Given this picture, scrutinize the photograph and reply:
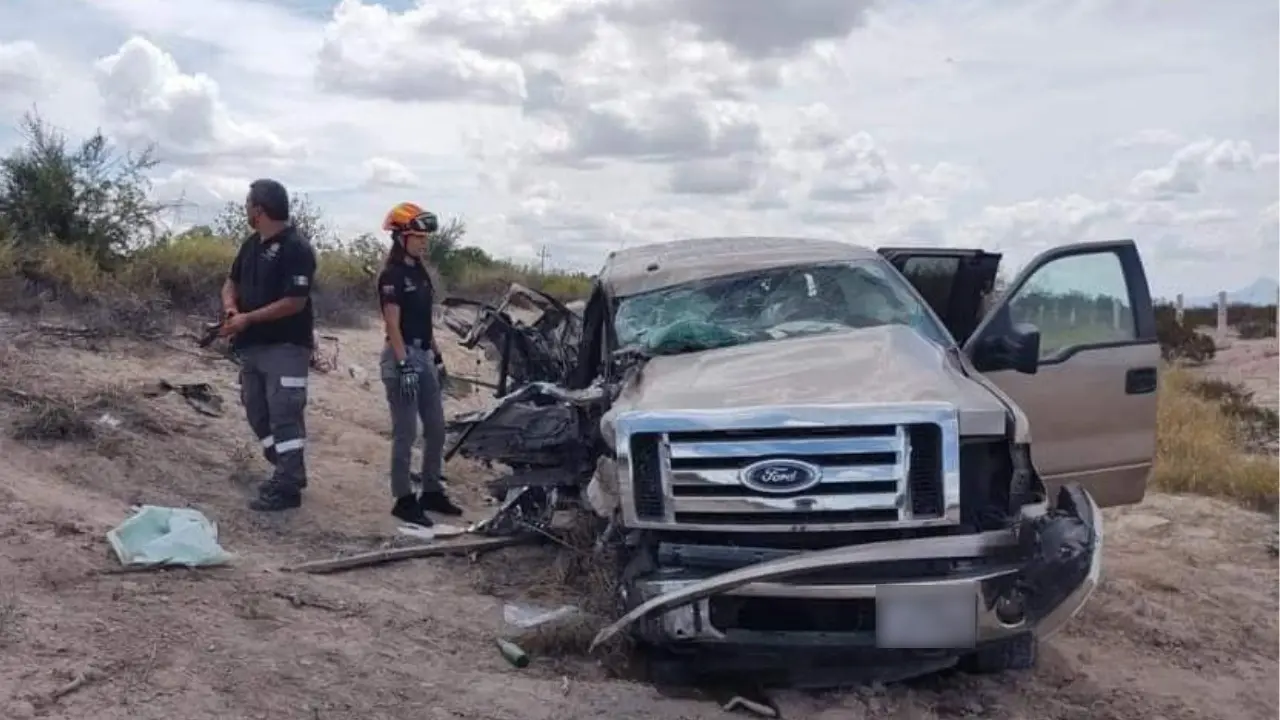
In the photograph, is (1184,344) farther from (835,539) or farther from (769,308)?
(835,539)

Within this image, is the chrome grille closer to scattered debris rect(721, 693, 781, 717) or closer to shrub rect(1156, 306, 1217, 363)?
scattered debris rect(721, 693, 781, 717)

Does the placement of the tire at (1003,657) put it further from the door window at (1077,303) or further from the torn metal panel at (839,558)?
the door window at (1077,303)

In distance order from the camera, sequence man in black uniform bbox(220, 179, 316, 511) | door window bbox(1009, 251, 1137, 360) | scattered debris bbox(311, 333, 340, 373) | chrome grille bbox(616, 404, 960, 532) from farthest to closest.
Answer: scattered debris bbox(311, 333, 340, 373) → man in black uniform bbox(220, 179, 316, 511) → door window bbox(1009, 251, 1137, 360) → chrome grille bbox(616, 404, 960, 532)

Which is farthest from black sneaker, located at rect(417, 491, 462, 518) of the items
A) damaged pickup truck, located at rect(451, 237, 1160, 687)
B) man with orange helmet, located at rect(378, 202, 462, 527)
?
damaged pickup truck, located at rect(451, 237, 1160, 687)

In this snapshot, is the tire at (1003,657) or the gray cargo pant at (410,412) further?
the gray cargo pant at (410,412)

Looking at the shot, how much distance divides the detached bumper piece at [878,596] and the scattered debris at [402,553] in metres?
1.91

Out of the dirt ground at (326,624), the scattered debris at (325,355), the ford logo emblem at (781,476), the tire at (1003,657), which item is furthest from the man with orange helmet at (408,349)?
the scattered debris at (325,355)

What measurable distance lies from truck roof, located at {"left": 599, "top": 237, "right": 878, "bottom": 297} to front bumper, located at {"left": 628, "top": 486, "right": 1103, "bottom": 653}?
88.8 inches

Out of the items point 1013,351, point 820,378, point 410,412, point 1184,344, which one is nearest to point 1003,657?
point 820,378

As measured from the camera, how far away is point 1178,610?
6855 mm

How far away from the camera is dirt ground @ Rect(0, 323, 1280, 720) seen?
14.7ft

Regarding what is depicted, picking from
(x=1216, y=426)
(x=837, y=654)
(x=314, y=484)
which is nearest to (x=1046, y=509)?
(x=837, y=654)

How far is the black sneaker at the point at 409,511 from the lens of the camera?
7355 millimetres

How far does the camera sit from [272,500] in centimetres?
712
